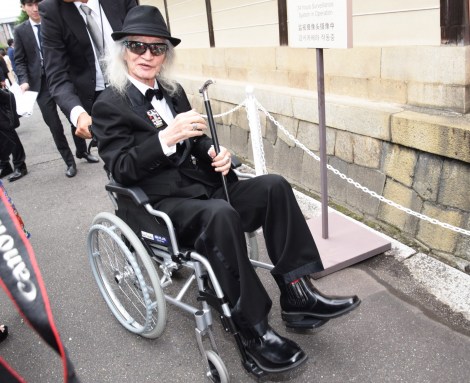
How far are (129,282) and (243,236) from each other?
1.01 meters

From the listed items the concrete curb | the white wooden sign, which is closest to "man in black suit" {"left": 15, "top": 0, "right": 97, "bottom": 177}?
the white wooden sign

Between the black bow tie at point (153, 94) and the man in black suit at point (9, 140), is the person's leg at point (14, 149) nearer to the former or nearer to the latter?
the man in black suit at point (9, 140)

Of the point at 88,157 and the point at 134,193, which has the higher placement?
the point at 134,193

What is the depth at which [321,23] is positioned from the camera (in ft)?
8.16

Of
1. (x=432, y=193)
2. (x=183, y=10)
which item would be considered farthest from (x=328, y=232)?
(x=183, y=10)

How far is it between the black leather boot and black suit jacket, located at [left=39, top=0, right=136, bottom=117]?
5.61ft

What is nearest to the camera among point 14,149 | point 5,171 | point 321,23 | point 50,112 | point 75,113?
point 321,23

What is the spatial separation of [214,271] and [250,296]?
0.19 metres

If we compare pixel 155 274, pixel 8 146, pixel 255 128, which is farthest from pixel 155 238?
pixel 8 146

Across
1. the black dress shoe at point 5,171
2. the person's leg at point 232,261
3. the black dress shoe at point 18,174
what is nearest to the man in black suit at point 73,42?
the person's leg at point 232,261

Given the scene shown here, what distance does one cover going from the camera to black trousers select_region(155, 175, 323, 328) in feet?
6.30

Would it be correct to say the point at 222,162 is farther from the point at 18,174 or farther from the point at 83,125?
the point at 18,174

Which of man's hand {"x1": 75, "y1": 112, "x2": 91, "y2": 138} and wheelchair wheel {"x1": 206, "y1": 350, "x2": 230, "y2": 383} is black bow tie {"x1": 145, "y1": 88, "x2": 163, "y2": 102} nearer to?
man's hand {"x1": 75, "y1": 112, "x2": 91, "y2": 138}

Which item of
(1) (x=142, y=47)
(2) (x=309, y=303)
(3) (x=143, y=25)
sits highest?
(3) (x=143, y=25)
